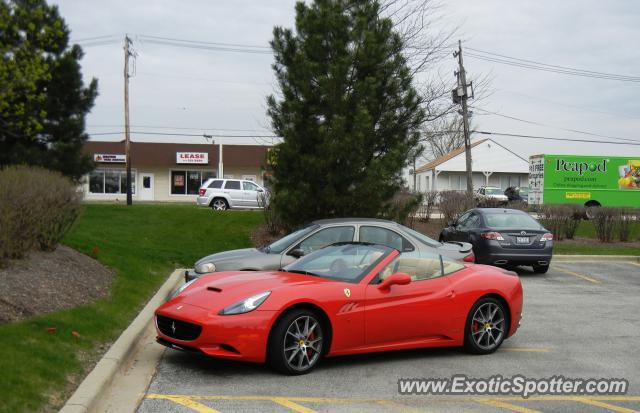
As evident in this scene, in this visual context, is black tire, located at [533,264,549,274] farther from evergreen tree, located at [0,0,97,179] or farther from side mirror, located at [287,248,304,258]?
evergreen tree, located at [0,0,97,179]

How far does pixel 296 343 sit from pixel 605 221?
18.1 metres

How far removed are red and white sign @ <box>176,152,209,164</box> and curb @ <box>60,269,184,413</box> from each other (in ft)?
128

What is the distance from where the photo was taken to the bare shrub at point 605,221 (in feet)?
70.7

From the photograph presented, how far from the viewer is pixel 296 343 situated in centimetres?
632

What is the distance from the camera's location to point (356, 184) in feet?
49.2

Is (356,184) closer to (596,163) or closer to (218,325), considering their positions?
(218,325)

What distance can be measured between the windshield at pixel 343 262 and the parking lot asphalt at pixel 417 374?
912mm

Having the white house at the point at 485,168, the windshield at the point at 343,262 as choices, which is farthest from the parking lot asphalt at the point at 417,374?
the white house at the point at 485,168

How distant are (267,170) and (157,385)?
35.5ft

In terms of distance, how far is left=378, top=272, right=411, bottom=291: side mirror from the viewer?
6.72 metres

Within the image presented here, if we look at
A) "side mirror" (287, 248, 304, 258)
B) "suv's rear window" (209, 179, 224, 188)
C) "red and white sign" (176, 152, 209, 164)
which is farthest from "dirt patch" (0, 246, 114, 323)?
"red and white sign" (176, 152, 209, 164)

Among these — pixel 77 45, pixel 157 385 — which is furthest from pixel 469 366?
pixel 77 45

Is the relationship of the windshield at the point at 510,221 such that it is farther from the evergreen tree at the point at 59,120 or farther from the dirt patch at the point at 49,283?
the evergreen tree at the point at 59,120

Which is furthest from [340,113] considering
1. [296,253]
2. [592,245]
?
[592,245]
